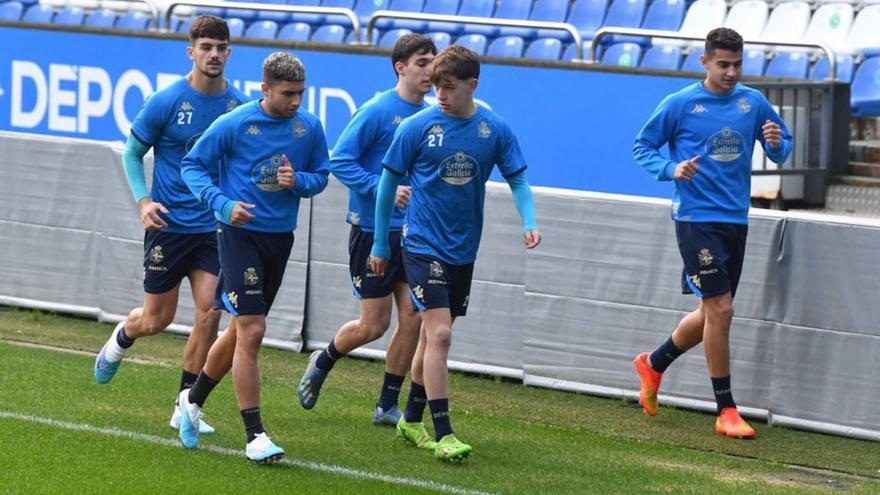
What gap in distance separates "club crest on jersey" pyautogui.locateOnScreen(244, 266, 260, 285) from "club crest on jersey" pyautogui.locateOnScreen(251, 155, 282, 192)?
15.0 inches

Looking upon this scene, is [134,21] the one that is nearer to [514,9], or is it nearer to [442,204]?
[514,9]

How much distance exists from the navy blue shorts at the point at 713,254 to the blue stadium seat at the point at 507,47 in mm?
7728

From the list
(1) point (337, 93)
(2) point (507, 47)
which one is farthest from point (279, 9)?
(2) point (507, 47)

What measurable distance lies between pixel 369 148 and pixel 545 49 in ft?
25.1

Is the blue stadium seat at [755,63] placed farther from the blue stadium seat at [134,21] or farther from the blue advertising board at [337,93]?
the blue stadium seat at [134,21]

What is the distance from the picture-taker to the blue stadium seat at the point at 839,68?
544 inches

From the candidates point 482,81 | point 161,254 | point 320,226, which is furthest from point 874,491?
point 482,81

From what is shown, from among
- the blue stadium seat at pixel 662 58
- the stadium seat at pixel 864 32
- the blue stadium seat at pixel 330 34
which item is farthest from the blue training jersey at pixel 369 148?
the blue stadium seat at pixel 330 34

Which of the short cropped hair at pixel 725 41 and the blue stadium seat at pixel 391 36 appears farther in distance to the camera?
the blue stadium seat at pixel 391 36

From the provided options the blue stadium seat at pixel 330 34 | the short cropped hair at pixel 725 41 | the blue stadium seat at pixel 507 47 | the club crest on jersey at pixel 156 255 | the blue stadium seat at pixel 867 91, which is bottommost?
the club crest on jersey at pixel 156 255

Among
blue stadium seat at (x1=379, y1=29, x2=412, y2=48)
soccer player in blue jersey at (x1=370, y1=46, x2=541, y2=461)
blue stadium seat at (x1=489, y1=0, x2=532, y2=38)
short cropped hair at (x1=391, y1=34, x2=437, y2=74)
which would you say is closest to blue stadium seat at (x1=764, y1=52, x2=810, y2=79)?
blue stadium seat at (x1=489, y1=0, x2=532, y2=38)

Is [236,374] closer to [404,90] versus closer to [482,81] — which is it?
[404,90]

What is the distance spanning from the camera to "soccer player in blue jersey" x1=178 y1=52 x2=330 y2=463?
7129 millimetres

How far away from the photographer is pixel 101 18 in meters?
18.6
